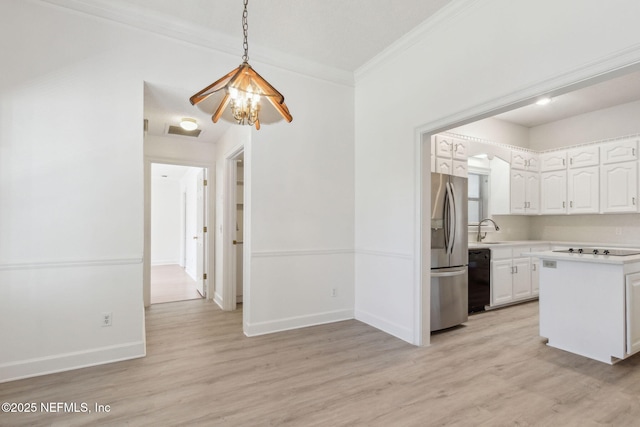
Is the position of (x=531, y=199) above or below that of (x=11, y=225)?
above

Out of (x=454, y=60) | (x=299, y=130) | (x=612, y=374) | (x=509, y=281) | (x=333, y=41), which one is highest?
(x=333, y=41)

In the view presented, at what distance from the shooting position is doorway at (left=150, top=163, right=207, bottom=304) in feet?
18.3

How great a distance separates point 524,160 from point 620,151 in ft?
3.87

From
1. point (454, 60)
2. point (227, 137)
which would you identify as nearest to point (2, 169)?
point (227, 137)

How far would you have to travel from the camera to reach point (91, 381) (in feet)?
8.01

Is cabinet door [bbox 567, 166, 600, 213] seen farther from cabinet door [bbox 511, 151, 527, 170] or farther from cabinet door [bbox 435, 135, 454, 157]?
cabinet door [bbox 435, 135, 454, 157]

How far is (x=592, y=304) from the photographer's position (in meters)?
2.85

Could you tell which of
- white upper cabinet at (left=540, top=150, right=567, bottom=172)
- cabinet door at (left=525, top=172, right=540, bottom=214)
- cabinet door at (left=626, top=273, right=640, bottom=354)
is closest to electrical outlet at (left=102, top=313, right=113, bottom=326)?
cabinet door at (left=626, top=273, right=640, bottom=354)

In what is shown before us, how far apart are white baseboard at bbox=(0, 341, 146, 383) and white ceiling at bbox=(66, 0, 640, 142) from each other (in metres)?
2.46

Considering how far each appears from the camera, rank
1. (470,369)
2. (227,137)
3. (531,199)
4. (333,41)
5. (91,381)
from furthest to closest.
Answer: (531,199) → (227,137) → (333,41) → (470,369) → (91,381)

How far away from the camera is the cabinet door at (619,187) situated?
14.4 ft

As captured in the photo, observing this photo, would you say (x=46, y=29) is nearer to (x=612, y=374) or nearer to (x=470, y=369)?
(x=470, y=369)

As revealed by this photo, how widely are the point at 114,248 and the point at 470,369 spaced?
3262mm

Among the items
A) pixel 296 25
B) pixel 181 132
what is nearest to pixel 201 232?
pixel 181 132
